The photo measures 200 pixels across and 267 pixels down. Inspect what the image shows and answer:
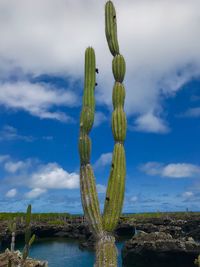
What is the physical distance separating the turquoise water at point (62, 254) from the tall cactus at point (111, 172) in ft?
128

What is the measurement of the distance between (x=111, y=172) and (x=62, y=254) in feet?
173

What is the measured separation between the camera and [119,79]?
10.3m

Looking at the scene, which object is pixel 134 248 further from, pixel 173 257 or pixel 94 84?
pixel 94 84

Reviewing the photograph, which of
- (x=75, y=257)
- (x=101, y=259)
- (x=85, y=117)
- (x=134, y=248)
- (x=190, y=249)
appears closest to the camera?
(x=101, y=259)

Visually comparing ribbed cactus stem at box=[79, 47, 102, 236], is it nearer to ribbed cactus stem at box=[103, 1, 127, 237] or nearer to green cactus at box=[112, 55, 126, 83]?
ribbed cactus stem at box=[103, 1, 127, 237]

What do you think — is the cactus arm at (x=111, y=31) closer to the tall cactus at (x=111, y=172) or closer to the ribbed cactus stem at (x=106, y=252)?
the tall cactus at (x=111, y=172)

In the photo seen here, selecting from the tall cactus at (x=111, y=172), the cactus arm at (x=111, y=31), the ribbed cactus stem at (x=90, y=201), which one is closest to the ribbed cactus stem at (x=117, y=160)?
the tall cactus at (x=111, y=172)

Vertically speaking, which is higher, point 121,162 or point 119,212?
point 121,162

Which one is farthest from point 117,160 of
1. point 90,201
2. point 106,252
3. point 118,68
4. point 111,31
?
point 111,31

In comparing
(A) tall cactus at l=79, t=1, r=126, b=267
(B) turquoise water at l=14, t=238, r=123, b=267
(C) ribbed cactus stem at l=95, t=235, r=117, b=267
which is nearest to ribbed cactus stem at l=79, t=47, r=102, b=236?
(A) tall cactus at l=79, t=1, r=126, b=267

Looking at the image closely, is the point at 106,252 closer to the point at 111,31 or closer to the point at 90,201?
the point at 90,201

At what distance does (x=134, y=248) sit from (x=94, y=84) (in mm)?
Answer: 35584

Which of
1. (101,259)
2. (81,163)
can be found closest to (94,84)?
(81,163)

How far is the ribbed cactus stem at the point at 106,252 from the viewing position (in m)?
9.09
